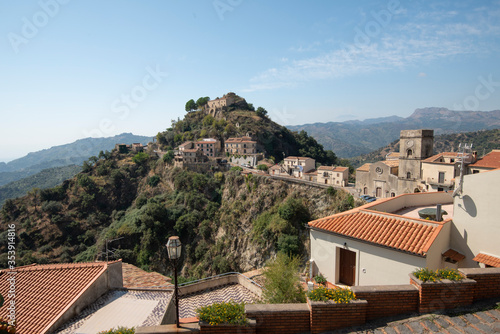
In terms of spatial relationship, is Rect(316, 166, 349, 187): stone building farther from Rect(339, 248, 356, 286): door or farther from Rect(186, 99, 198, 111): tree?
Rect(186, 99, 198, 111): tree

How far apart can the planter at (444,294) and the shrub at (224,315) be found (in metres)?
3.17

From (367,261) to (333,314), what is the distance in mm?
4011

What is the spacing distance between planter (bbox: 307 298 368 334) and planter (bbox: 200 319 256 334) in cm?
104

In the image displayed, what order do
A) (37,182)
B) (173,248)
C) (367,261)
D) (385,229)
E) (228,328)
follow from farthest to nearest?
(37,182), (385,229), (367,261), (173,248), (228,328)

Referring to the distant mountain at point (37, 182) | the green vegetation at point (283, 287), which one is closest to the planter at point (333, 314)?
the green vegetation at point (283, 287)

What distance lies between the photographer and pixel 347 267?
8477 millimetres

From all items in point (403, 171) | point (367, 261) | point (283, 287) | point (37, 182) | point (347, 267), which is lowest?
point (37, 182)

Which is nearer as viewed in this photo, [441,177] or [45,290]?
[45,290]

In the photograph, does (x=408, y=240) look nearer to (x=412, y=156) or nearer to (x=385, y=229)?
(x=385, y=229)

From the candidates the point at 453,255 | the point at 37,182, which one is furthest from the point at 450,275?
the point at 37,182

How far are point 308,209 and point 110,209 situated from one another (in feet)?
144

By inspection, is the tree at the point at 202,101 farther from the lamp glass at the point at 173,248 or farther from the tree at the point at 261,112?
the lamp glass at the point at 173,248

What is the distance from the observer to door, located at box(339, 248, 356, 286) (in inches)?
327

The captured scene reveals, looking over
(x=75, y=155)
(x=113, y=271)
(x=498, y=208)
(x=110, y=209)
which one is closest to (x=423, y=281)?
(x=498, y=208)
